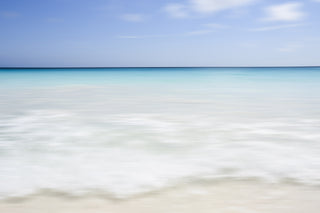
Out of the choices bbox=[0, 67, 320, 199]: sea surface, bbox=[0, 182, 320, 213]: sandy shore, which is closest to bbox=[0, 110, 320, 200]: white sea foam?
bbox=[0, 67, 320, 199]: sea surface

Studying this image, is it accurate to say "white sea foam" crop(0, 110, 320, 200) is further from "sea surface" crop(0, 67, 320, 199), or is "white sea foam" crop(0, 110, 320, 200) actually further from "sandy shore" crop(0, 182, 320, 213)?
"sandy shore" crop(0, 182, 320, 213)

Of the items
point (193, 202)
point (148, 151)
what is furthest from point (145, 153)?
point (193, 202)

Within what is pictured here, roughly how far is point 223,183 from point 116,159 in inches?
38.5

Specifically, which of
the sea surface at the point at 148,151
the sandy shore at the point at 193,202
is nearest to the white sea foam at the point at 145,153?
the sea surface at the point at 148,151

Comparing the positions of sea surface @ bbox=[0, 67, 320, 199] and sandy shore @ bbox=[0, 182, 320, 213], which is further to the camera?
sea surface @ bbox=[0, 67, 320, 199]

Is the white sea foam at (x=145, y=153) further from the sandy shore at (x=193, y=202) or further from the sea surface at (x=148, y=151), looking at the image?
the sandy shore at (x=193, y=202)

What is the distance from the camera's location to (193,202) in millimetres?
1520

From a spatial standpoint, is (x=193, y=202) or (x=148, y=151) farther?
(x=148, y=151)

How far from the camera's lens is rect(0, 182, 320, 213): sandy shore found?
144 centimetres

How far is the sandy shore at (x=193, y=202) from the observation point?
4.74 feet

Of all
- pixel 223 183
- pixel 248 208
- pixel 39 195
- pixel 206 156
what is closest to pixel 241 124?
pixel 206 156

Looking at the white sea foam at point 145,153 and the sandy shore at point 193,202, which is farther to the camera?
the white sea foam at point 145,153

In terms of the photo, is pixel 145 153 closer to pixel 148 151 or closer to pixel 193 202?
pixel 148 151

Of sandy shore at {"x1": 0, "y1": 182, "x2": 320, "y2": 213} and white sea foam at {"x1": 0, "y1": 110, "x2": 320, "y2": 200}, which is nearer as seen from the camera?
sandy shore at {"x1": 0, "y1": 182, "x2": 320, "y2": 213}
